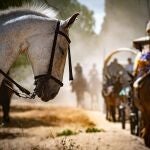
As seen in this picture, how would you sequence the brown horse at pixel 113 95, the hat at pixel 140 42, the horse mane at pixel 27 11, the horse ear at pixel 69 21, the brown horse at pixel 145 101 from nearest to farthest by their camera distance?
the horse ear at pixel 69 21 < the horse mane at pixel 27 11 < the brown horse at pixel 145 101 < the hat at pixel 140 42 < the brown horse at pixel 113 95

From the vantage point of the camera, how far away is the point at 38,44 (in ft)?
18.1

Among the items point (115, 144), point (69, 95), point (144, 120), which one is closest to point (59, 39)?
point (115, 144)

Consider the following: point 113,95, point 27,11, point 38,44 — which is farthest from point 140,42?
point 38,44

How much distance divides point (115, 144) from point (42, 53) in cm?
505

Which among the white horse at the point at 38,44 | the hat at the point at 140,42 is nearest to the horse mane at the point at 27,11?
the white horse at the point at 38,44

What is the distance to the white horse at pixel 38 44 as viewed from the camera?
5.47 m

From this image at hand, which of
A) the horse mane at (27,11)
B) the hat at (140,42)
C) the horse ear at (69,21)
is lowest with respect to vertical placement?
the horse ear at (69,21)

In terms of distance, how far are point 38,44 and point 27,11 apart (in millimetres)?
507

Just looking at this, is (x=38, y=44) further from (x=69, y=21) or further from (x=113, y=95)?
(x=113, y=95)

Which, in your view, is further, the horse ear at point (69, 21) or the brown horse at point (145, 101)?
the brown horse at point (145, 101)

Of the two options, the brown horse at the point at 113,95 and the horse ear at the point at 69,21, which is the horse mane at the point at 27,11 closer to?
the horse ear at the point at 69,21

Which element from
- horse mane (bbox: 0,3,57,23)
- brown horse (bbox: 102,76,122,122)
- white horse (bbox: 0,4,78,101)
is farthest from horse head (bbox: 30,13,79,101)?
brown horse (bbox: 102,76,122,122)

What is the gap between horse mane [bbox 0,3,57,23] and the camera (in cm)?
558

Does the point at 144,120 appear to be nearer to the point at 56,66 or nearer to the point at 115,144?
the point at 115,144
